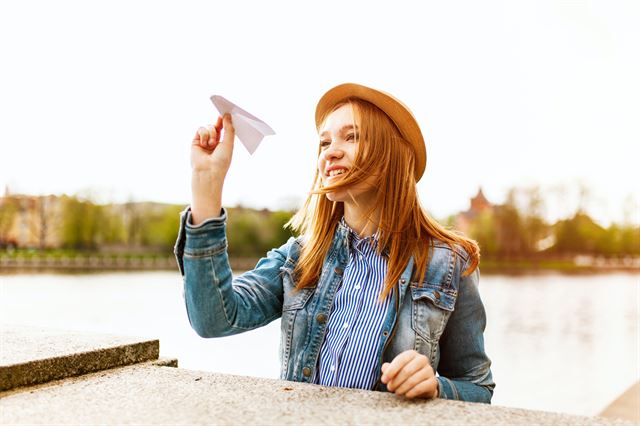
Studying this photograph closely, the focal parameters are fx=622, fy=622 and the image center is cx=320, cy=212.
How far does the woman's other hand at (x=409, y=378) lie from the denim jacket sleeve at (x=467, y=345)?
1.27 feet

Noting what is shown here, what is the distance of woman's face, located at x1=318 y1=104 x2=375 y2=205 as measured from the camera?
1624 mm

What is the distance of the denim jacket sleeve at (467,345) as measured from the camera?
62.5 inches

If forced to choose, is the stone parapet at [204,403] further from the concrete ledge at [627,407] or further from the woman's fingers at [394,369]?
the concrete ledge at [627,407]

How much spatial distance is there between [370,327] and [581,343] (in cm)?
3926

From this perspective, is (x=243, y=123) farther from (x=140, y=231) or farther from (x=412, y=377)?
(x=140, y=231)

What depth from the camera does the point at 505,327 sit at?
132 feet

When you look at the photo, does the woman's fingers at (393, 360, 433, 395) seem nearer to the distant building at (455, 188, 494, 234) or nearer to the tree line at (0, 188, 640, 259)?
the tree line at (0, 188, 640, 259)

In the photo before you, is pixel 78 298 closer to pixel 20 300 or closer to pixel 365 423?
pixel 20 300

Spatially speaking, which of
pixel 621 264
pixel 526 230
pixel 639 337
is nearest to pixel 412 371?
pixel 639 337

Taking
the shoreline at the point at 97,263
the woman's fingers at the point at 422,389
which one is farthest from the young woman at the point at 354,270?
the shoreline at the point at 97,263

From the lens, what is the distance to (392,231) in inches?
65.3

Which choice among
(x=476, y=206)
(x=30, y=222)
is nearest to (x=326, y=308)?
(x=30, y=222)

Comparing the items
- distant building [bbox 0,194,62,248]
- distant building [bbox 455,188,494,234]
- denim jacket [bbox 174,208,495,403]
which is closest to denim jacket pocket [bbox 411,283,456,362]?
denim jacket [bbox 174,208,495,403]

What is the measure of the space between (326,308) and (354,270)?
13 centimetres
